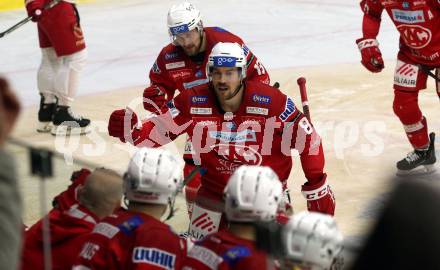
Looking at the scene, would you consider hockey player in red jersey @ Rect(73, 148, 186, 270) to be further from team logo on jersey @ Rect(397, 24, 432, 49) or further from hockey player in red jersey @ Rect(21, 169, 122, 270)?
team logo on jersey @ Rect(397, 24, 432, 49)

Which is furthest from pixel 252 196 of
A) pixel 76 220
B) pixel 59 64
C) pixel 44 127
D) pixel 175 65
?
pixel 59 64

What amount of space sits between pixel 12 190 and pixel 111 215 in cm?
126

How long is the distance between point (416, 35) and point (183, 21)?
1.55 m

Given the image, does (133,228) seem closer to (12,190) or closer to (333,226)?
(333,226)

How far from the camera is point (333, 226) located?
11.3 ft

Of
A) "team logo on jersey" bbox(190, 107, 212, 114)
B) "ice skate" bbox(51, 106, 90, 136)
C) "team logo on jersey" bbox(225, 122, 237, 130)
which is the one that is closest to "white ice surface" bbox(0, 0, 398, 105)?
"ice skate" bbox(51, 106, 90, 136)

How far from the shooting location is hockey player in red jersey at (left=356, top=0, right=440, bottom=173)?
6742 millimetres

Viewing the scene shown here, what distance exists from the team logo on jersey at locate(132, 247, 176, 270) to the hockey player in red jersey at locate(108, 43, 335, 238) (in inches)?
62.0

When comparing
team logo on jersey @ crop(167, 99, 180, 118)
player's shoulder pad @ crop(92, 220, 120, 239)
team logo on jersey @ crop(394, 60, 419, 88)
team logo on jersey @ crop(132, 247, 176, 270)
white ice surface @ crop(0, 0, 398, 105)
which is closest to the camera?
team logo on jersey @ crop(132, 247, 176, 270)

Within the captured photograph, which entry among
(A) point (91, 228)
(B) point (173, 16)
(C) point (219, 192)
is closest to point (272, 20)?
(B) point (173, 16)

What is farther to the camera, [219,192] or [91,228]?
[219,192]

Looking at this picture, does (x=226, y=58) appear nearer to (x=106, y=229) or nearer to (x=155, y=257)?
(x=106, y=229)

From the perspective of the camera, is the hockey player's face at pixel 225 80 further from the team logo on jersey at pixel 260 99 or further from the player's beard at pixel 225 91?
the team logo on jersey at pixel 260 99

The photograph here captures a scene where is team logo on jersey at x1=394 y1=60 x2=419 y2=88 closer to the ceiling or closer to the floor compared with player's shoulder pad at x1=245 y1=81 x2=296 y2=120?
closer to the floor
